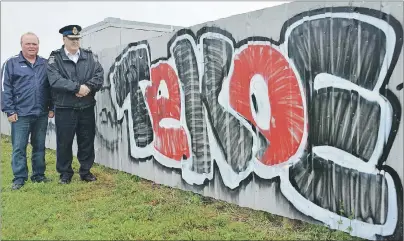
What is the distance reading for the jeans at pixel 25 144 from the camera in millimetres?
5930

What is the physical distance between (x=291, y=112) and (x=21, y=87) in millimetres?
4027

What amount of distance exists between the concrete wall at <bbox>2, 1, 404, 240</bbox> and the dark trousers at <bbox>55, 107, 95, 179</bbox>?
1111 mm

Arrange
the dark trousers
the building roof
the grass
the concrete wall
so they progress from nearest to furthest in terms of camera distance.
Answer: the concrete wall → the grass → the dark trousers → the building roof

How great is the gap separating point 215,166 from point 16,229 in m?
2.25

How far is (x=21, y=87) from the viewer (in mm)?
5852

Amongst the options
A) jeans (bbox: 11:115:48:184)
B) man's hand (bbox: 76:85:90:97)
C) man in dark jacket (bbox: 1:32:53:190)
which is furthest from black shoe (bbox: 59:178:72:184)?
man's hand (bbox: 76:85:90:97)

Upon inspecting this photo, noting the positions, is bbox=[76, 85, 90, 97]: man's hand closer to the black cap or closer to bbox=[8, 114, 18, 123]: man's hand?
the black cap

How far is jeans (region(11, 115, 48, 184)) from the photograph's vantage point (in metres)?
5.93

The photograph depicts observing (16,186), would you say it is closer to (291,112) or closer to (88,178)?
(88,178)

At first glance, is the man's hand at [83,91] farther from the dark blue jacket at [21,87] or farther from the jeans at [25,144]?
the jeans at [25,144]

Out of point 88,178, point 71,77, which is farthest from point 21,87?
point 88,178

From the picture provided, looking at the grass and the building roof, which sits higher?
the building roof

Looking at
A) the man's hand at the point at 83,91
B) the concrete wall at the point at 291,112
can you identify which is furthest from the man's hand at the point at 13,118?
the concrete wall at the point at 291,112

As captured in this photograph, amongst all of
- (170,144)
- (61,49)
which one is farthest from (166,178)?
(61,49)
